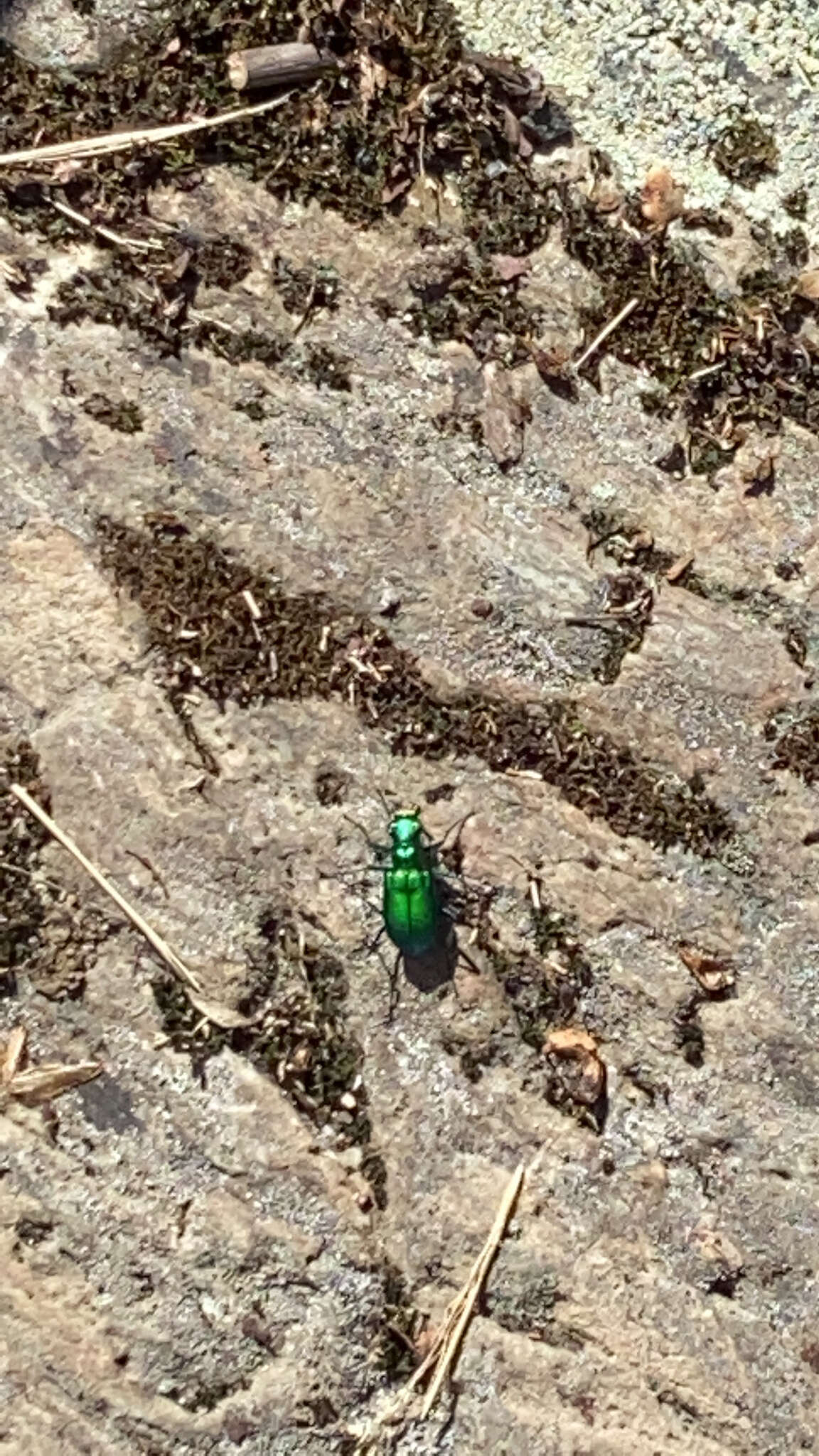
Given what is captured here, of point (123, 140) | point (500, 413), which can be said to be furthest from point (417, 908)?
point (123, 140)

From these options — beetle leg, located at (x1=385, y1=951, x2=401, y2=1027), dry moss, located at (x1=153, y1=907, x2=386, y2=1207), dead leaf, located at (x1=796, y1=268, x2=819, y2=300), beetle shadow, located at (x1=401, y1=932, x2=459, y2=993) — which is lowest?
dry moss, located at (x1=153, y1=907, x2=386, y2=1207)

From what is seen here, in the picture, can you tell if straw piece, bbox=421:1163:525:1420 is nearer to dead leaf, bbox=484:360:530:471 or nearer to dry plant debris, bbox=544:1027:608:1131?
dry plant debris, bbox=544:1027:608:1131

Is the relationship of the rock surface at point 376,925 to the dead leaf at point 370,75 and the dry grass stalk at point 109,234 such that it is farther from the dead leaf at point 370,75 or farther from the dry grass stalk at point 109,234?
the dead leaf at point 370,75

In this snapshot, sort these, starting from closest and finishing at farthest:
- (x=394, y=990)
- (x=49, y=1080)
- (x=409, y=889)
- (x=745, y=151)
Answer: (x=409, y=889), (x=49, y=1080), (x=394, y=990), (x=745, y=151)

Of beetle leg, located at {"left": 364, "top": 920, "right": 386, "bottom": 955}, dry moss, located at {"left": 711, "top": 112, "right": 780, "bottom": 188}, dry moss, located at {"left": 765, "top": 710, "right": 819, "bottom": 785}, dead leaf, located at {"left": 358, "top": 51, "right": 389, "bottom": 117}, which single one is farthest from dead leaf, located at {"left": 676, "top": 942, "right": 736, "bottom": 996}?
dead leaf, located at {"left": 358, "top": 51, "right": 389, "bottom": 117}

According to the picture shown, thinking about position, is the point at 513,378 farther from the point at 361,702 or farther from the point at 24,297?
the point at 24,297

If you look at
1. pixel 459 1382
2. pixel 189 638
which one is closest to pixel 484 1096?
pixel 459 1382

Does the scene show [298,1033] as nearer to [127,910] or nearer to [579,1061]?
[127,910]
